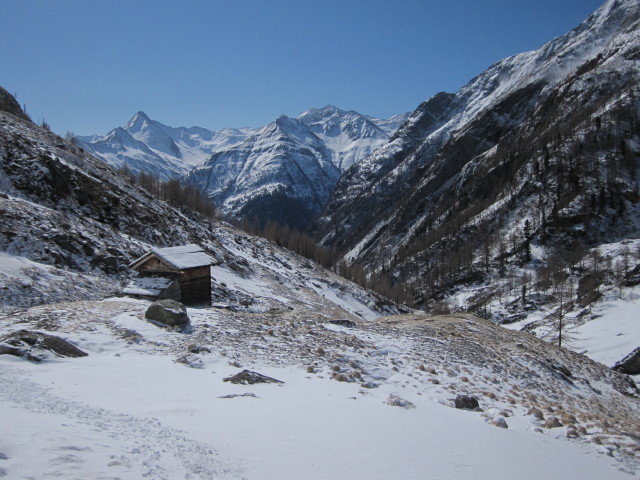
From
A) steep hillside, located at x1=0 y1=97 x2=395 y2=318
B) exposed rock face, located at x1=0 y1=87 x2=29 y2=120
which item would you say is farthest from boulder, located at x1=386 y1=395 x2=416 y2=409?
exposed rock face, located at x1=0 y1=87 x2=29 y2=120

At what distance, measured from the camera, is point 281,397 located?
11.4 m

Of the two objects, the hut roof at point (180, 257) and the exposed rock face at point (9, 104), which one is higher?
the exposed rock face at point (9, 104)

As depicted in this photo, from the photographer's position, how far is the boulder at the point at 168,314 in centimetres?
1802

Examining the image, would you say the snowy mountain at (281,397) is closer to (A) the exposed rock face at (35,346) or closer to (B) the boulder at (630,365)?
(A) the exposed rock face at (35,346)

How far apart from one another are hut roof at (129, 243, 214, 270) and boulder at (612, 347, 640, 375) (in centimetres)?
5824

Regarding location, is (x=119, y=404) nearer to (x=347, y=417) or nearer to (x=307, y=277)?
(x=347, y=417)

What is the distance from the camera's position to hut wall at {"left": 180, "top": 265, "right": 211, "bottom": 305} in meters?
28.6

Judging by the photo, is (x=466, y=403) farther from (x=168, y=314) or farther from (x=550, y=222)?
(x=550, y=222)

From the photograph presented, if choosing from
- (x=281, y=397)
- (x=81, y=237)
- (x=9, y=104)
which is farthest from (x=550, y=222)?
(x=281, y=397)

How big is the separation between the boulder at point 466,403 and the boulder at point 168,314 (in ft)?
37.8

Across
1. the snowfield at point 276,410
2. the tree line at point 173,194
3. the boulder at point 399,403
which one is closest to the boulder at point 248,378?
the snowfield at point 276,410

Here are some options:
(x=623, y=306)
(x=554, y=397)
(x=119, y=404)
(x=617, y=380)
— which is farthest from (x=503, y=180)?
(x=119, y=404)

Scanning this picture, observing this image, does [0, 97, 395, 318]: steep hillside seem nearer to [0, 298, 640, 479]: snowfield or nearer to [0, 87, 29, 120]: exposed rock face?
[0, 298, 640, 479]: snowfield

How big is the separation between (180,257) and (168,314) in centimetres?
1170
